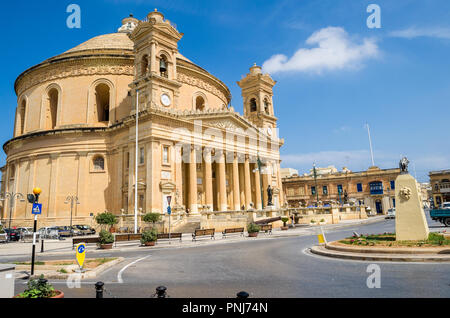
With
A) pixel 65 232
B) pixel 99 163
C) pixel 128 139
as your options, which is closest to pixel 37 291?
pixel 65 232

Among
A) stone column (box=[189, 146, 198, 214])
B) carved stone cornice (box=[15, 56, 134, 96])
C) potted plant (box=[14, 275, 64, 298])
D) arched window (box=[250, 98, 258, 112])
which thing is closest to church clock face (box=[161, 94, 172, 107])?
stone column (box=[189, 146, 198, 214])

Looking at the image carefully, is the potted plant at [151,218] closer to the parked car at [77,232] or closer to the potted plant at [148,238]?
the potted plant at [148,238]

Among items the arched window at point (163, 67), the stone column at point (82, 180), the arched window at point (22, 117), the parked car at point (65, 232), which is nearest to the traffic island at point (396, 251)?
the parked car at point (65, 232)

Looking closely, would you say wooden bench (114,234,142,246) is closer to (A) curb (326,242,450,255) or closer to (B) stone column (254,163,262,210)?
(A) curb (326,242,450,255)

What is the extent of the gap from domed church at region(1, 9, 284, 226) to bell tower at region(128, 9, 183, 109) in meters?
0.12

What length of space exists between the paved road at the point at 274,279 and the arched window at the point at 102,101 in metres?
36.1

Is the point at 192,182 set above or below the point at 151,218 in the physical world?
above

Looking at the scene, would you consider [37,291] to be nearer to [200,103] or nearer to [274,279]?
[274,279]

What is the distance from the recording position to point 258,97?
174 feet

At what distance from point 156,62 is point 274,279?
3244 centimetres

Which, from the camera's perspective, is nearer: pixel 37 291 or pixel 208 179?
pixel 37 291

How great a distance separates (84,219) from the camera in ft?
125

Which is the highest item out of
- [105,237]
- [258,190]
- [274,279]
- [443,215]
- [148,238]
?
[258,190]
